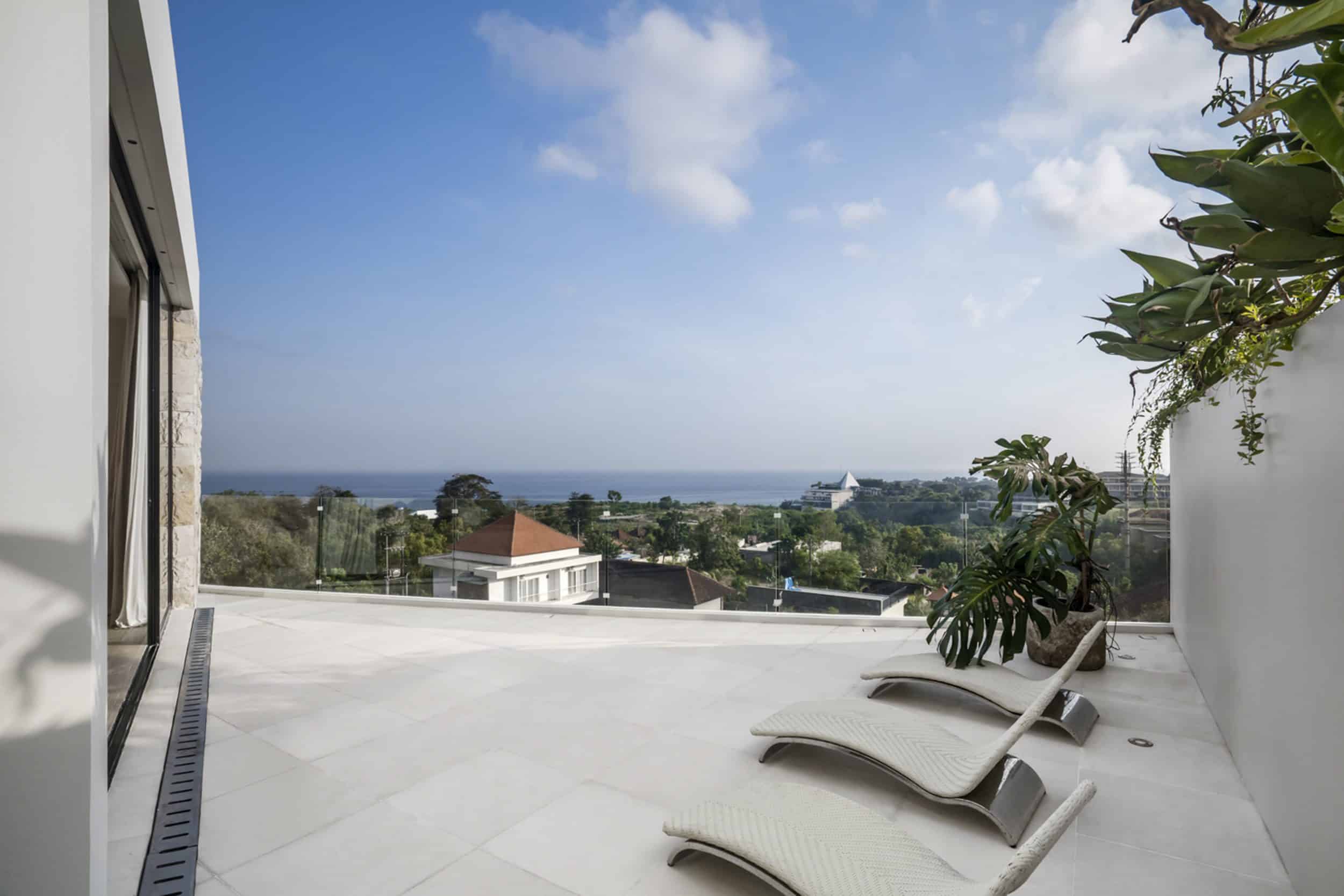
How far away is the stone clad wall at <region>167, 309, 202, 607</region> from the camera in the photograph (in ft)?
18.6

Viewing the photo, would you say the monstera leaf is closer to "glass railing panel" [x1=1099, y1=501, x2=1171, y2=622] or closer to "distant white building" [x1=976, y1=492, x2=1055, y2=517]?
"distant white building" [x1=976, y1=492, x2=1055, y2=517]

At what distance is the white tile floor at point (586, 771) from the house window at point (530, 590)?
167 centimetres

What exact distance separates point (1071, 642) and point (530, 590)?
4.65 meters

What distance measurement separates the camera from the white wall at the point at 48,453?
1.29 m

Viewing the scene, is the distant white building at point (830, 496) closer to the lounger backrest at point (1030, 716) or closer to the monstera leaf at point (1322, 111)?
the lounger backrest at point (1030, 716)

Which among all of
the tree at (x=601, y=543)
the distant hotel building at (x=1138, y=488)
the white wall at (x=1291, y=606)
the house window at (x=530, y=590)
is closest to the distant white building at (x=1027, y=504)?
the distant hotel building at (x=1138, y=488)

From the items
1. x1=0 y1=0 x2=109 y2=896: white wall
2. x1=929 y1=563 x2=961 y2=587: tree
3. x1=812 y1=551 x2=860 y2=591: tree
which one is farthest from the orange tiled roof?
x1=0 y1=0 x2=109 y2=896: white wall

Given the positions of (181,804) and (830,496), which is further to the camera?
(830,496)

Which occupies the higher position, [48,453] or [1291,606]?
[48,453]

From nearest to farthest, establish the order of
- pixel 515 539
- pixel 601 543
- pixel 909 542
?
pixel 909 542 < pixel 601 543 < pixel 515 539

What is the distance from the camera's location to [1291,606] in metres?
2.27

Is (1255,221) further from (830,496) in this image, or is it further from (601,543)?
(601,543)

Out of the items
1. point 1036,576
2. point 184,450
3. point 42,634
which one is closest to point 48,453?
point 42,634

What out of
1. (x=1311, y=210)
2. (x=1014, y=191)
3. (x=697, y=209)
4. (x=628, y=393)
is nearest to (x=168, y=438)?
(x=1311, y=210)
